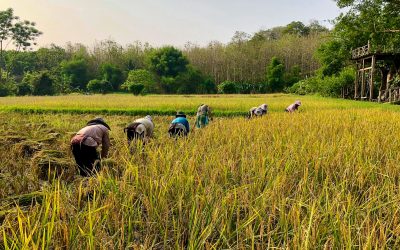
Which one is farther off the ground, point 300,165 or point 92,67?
point 92,67

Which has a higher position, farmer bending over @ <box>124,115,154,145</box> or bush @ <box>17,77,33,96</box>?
bush @ <box>17,77,33,96</box>

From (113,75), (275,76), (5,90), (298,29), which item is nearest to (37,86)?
(5,90)

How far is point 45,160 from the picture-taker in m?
4.08

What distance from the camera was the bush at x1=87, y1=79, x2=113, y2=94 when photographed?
31.5 m

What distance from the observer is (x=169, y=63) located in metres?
34.2

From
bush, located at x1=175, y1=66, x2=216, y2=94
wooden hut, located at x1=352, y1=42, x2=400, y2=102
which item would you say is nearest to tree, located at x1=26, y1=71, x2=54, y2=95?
bush, located at x1=175, y1=66, x2=216, y2=94

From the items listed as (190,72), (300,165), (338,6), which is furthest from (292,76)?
(300,165)

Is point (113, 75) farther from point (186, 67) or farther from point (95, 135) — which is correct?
point (95, 135)

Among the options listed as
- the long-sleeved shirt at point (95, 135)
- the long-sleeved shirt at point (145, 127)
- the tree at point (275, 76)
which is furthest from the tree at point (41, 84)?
the long-sleeved shirt at point (95, 135)

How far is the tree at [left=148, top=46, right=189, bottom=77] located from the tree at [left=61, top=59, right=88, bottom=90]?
363 inches

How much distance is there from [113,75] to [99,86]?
155 inches

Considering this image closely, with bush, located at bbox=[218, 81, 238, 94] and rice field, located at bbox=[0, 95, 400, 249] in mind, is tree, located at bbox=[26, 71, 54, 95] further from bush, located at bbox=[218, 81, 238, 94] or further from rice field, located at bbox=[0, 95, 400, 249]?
rice field, located at bbox=[0, 95, 400, 249]

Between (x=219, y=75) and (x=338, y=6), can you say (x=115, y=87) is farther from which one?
(x=338, y=6)

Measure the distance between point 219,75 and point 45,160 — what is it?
34105 mm
